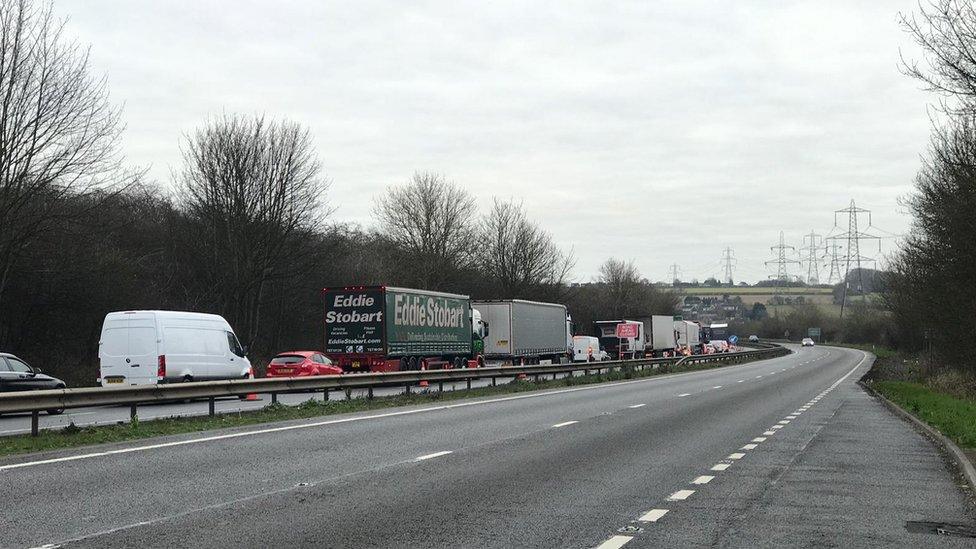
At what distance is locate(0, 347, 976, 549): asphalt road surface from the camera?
8445mm

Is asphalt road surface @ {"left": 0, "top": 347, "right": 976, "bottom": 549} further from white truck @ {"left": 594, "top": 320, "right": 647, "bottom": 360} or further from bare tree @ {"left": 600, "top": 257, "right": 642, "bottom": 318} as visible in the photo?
bare tree @ {"left": 600, "top": 257, "right": 642, "bottom": 318}

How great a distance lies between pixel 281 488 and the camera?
10898mm

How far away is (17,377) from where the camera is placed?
23.6 m

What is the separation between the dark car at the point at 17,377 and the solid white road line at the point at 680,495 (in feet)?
54.2

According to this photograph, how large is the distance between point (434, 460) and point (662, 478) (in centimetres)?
284

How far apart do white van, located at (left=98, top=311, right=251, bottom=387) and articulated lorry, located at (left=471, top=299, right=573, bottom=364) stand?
23.9 m

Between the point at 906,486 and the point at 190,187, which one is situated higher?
the point at 190,187

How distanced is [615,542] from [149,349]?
21.7 m

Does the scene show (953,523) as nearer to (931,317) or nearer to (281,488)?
(281,488)

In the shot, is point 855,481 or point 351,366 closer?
point 855,481

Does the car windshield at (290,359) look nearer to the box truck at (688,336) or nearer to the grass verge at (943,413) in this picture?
the grass verge at (943,413)

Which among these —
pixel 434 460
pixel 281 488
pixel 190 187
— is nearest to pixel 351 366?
pixel 190 187

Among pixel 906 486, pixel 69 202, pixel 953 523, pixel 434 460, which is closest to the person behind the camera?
pixel 953 523

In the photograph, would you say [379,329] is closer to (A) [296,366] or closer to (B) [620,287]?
(A) [296,366]
